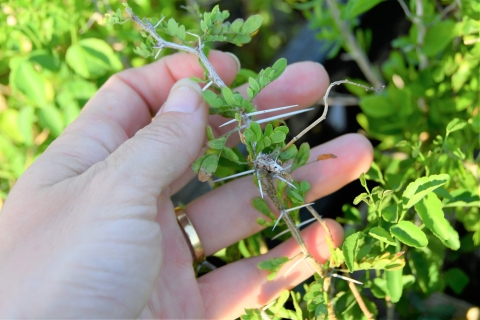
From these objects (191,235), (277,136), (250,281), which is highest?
(277,136)

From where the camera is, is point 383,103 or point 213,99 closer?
point 213,99

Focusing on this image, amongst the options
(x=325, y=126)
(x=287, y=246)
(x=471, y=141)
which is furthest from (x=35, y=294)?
(x=325, y=126)

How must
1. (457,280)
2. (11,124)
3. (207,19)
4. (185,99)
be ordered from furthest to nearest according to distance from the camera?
(11,124) → (457,280) → (185,99) → (207,19)

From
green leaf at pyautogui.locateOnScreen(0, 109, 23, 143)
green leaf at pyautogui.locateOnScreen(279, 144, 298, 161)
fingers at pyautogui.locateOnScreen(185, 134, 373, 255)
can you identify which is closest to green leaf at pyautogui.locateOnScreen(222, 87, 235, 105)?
green leaf at pyautogui.locateOnScreen(279, 144, 298, 161)

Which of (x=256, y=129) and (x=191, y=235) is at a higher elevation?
(x=256, y=129)

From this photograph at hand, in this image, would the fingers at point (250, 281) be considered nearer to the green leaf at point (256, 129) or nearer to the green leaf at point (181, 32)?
the green leaf at point (256, 129)

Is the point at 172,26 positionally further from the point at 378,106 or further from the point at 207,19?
the point at 378,106

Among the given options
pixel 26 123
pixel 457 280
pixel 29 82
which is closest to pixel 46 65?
pixel 29 82

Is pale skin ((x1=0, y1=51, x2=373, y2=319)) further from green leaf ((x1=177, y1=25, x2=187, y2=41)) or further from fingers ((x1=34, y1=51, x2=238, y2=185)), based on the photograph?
green leaf ((x1=177, y1=25, x2=187, y2=41))
